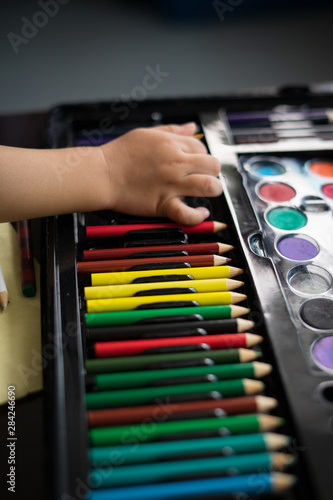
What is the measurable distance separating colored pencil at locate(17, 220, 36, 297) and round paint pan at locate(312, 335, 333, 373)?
0.84 feet

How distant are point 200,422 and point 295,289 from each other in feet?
0.53

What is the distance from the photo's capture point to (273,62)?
Result: 1185 millimetres

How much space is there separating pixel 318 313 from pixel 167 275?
5.2 inches

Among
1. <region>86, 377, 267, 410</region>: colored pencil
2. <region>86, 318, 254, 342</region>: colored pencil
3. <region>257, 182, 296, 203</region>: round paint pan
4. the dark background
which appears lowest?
<region>86, 377, 267, 410</region>: colored pencil

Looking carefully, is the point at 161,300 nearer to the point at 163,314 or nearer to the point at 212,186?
the point at 163,314

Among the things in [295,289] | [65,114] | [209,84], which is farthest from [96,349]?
[209,84]

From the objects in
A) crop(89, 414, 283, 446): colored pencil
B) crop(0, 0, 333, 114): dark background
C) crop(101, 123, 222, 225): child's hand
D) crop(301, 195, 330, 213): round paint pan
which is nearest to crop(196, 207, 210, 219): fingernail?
crop(101, 123, 222, 225): child's hand

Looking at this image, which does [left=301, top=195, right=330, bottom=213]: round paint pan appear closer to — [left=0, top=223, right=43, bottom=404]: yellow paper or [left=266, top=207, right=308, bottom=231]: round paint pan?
[left=266, top=207, right=308, bottom=231]: round paint pan

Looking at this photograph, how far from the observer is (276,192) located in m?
0.59

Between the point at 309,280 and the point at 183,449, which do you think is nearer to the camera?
the point at 183,449

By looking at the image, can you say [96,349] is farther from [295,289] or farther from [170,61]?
[170,61]

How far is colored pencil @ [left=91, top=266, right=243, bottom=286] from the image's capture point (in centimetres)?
48

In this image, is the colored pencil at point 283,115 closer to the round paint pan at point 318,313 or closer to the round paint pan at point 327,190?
the round paint pan at point 327,190

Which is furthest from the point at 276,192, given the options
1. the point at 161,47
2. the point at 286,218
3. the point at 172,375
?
the point at 161,47
